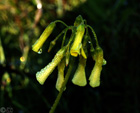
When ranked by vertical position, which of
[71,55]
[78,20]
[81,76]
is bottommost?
[81,76]

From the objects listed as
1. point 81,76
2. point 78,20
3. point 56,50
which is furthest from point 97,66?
point 56,50

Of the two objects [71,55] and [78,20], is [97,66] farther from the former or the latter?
[78,20]

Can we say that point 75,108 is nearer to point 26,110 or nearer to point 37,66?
point 26,110

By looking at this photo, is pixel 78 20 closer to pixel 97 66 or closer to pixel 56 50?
pixel 97 66

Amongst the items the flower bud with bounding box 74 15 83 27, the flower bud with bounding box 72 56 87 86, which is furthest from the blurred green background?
the flower bud with bounding box 74 15 83 27

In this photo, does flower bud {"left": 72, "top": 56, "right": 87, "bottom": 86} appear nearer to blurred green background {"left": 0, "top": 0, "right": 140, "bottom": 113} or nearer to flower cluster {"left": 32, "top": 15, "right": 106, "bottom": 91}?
flower cluster {"left": 32, "top": 15, "right": 106, "bottom": 91}

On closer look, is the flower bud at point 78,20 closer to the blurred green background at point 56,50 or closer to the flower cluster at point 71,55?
the flower cluster at point 71,55

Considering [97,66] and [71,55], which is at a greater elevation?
[71,55]

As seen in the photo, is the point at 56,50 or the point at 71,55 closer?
the point at 71,55

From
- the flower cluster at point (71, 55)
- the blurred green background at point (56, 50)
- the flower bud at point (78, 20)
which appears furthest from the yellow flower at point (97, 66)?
the blurred green background at point (56, 50)
